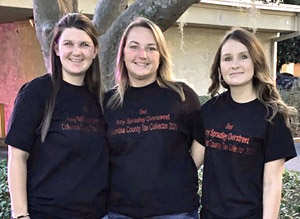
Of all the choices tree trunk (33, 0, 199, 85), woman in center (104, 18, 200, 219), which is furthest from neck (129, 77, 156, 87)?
tree trunk (33, 0, 199, 85)

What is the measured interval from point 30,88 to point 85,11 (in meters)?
8.05

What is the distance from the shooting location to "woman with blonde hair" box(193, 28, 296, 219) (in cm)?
254

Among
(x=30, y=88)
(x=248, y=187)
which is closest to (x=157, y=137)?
(x=248, y=187)

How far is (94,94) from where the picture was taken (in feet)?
9.34

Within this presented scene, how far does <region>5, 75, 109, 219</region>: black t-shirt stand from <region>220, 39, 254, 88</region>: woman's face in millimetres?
884

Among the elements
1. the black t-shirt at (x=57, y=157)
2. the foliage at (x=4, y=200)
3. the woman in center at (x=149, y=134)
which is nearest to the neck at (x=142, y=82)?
the woman in center at (x=149, y=134)

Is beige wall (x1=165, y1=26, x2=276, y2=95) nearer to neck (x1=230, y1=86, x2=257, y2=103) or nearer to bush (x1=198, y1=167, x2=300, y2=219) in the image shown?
bush (x1=198, y1=167, x2=300, y2=219)

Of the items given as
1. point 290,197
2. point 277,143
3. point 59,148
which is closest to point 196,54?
point 290,197

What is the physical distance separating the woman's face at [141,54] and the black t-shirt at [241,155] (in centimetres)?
55

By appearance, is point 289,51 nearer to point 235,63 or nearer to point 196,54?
point 196,54

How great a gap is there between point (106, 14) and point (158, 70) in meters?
2.05

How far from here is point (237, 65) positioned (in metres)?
2.64

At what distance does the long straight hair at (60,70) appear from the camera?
258cm

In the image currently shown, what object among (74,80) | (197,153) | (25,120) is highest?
(74,80)
